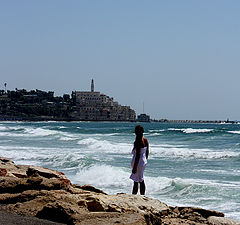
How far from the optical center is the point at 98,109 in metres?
182

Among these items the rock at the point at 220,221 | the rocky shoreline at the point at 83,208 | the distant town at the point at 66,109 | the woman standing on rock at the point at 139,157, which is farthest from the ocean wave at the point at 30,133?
the distant town at the point at 66,109

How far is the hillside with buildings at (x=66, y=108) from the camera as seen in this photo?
580 feet

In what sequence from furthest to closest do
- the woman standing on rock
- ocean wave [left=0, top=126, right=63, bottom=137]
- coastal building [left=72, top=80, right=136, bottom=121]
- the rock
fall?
coastal building [left=72, top=80, right=136, bottom=121] < ocean wave [left=0, top=126, right=63, bottom=137] < the woman standing on rock < the rock

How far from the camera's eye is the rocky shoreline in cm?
586

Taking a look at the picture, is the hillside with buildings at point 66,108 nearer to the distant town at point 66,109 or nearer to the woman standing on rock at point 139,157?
the distant town at point 66,109

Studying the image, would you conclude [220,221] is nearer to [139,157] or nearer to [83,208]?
[139,157]

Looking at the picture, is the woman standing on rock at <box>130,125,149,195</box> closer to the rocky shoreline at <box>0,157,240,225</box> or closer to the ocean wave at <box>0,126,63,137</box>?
the rocky shoreline at <box>0,157,240,225</box>

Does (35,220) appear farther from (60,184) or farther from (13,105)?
(13,105)

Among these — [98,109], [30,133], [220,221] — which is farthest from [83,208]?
[98,109]

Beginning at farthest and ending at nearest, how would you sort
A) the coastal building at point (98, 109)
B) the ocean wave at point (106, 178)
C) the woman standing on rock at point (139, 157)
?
the coastal building at point (98, 109) < the ocean wave at point (106, 178) < the woman standing on rock at point (139, 157)

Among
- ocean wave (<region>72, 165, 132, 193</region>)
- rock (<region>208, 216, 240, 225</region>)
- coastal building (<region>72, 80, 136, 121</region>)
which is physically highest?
coastal building (<region>72, 80, 136, 121</region>)

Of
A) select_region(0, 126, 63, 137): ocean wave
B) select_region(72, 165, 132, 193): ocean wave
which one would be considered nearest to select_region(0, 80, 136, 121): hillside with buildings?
select_region(0, 126, 63, 137): ocean wave

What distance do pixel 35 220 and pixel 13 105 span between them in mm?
179474

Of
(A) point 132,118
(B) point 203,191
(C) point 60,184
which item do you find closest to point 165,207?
(C) point 60,184
